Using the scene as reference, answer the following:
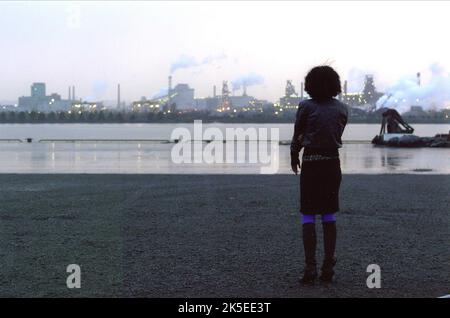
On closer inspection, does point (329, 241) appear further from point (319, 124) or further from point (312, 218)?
point (319, 124)

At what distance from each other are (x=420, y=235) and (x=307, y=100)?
338cm

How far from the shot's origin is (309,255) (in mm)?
5414

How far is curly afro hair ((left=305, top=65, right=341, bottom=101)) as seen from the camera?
17.4ft

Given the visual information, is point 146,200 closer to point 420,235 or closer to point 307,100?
point 420,235

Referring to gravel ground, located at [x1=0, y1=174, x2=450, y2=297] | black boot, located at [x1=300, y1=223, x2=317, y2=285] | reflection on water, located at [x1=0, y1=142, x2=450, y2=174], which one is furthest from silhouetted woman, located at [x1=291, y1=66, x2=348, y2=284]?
reflection on water, located at [x1=0, y1=142, x2=450, y2=174]

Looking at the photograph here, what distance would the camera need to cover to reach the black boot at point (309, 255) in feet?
17.4

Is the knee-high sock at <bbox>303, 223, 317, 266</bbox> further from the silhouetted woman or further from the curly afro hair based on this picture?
the curly afro hair

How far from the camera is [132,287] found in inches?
203

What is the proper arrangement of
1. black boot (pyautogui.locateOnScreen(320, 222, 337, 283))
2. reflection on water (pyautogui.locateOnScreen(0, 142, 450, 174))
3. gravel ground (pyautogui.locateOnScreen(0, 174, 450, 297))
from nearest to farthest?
gravel ground (pyautogui.locateOnScreen(0, 174, 450, 297)) < black boot (pyautogui.locateOnScreen(320, 222, 337, 283)) < reflection on water (pyautogui.locateOnScreen(0, 142, 450, 174))

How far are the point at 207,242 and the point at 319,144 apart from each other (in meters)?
2.50

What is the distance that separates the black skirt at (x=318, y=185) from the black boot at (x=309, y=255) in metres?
0.19

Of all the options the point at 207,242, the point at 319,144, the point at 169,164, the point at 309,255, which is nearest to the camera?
the point at 319,144

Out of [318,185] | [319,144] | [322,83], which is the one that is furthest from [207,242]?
[322,83]
